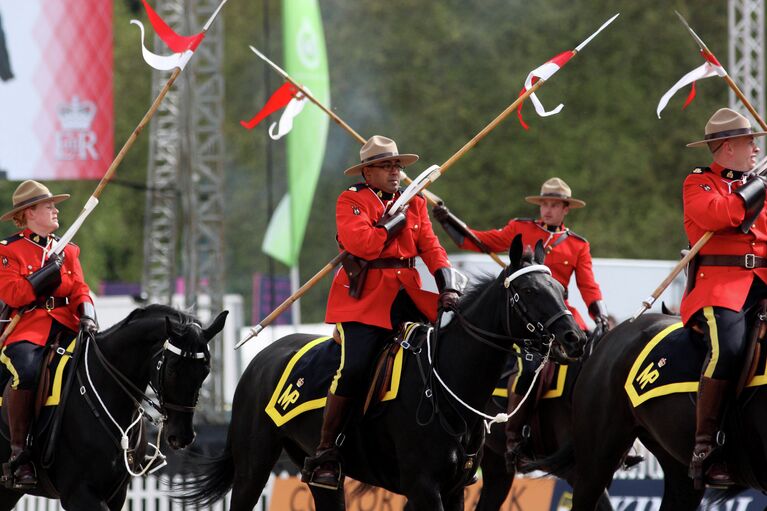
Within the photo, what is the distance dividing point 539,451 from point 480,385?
241 centimetres

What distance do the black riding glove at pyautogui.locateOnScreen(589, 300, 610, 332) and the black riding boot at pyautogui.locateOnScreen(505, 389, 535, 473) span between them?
76 centimetres

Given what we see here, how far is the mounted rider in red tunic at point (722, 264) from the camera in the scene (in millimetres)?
7746

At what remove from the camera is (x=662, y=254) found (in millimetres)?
34562

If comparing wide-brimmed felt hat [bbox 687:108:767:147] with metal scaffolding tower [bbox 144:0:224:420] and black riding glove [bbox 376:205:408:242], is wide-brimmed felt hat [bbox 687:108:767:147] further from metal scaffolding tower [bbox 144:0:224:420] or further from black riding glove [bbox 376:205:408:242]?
metal scaffolding tower [bbox 144:0:224:420]

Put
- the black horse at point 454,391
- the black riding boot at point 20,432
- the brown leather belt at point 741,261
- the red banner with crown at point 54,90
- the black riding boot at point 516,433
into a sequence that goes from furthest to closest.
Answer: the red banner with crown at point 54,90
the black riding boot at point 516,433
the black riding boot at point 20,432
the brown leather belt at point 741,261
the black horse at point 454,391

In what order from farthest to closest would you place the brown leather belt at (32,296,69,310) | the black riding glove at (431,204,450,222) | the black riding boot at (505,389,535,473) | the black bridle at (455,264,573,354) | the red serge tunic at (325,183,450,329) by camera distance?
the black riding boot at (505,389,535,473)
the black riding glove at (431,204,450,222)
the brown leather belt at (32,296,69,310)
the red serge tunic at (325,183,450,329)
the black bridle at (455,264,573,354)

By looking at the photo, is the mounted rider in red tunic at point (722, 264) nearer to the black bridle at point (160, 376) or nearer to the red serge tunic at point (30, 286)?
the black bridle at point (160, 376)

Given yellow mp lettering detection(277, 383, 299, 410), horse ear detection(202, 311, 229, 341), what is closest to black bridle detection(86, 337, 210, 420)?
horse ear detection(202, 311, 229, 341)

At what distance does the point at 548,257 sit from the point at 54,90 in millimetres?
8127

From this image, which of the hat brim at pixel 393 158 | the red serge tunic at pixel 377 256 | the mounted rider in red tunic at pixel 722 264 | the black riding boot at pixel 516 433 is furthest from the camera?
the black riding boot at pixel 516 433

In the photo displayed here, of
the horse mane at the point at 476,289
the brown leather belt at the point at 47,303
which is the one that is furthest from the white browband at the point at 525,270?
the brown leather belt at the point at 47,303

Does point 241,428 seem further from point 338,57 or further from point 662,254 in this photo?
point 338,57

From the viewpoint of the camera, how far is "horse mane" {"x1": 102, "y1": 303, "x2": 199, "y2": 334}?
8.68m

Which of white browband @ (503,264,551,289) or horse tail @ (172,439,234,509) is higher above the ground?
white browband @ (503,264,551,289)
